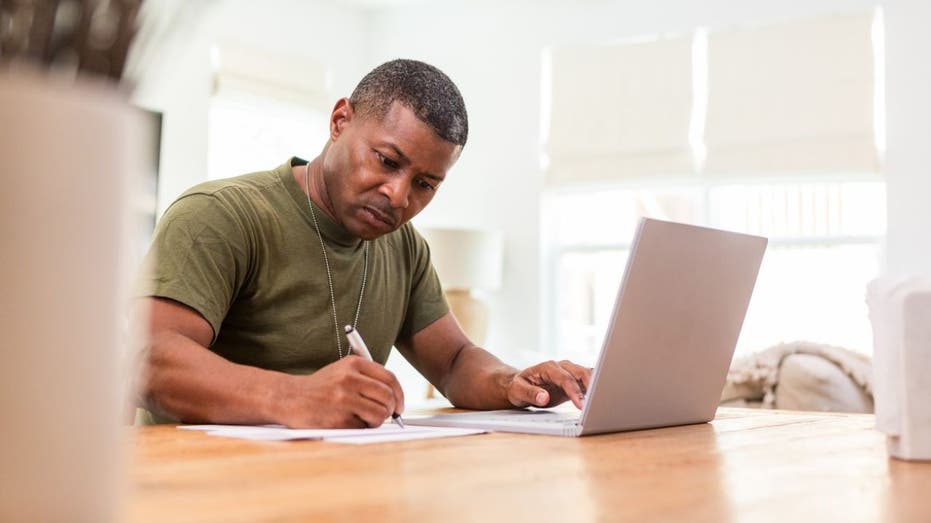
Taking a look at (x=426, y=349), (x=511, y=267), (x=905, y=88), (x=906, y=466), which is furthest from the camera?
(x=511, y=267)

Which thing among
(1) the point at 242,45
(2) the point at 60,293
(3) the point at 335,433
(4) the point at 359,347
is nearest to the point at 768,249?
(1) the point at 242,45

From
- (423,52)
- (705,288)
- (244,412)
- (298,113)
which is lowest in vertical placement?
(244,412)

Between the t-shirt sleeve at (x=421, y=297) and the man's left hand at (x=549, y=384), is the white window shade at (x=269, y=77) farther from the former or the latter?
the man's left hand at (x=549, y=384)

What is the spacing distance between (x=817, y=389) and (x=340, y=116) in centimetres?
191

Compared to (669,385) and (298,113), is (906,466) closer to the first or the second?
(669,385)

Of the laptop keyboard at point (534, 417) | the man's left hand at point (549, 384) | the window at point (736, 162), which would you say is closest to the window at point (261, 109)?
the window at point (736, 162)

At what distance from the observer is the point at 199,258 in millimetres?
1564

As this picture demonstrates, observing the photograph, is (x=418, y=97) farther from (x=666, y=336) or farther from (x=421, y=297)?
(x=666, y=336)

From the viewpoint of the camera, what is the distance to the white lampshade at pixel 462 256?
479 centimetres

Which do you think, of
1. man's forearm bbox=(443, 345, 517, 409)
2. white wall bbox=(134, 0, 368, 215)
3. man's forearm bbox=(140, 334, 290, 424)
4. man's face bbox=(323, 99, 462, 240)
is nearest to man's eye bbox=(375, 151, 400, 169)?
man's face bbox=(323, 99, 462, 240)

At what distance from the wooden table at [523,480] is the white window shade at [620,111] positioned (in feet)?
13.4

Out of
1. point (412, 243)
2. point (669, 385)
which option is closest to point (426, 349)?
point (412, 243)

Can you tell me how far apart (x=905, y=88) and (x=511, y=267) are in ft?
6.97

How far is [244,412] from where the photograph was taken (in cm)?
131
